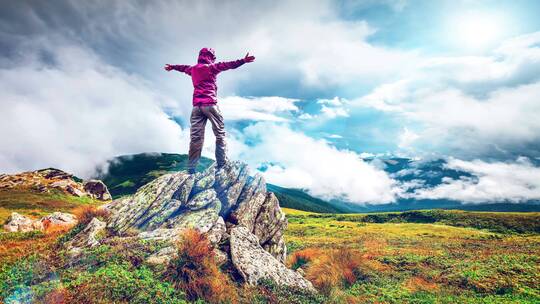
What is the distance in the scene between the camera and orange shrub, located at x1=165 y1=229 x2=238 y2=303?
10.2 meters

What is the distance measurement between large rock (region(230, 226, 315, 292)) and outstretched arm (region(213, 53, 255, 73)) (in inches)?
328

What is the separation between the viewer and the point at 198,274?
35.3 ft

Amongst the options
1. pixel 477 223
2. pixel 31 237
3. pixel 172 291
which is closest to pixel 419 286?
pixel 172 291

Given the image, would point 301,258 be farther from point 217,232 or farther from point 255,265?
point 217,232

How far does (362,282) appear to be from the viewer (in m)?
16.8

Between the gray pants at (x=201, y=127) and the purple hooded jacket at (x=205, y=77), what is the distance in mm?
413

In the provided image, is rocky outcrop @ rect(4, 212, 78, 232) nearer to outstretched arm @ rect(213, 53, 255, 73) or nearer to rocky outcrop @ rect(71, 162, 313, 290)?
rocky outcrop @ rect(71, 162, 313, 290)

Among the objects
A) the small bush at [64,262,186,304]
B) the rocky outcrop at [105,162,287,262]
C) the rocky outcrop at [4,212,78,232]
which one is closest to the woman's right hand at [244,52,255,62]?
the rocky outcrop at [105,162,287,262]

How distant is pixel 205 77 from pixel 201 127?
268 centimetres

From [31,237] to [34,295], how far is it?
9.24m

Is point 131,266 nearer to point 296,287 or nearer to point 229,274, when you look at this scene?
point 229,274

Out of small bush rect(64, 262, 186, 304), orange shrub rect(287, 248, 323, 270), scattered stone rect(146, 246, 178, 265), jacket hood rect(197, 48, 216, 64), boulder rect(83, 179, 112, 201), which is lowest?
boulder rect(83, 179, 112, 201)

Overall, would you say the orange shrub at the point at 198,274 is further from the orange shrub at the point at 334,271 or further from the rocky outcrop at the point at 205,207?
the orange shrub at the point at 334,271

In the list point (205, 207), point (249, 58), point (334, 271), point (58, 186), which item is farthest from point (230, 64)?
point (58, 186)
